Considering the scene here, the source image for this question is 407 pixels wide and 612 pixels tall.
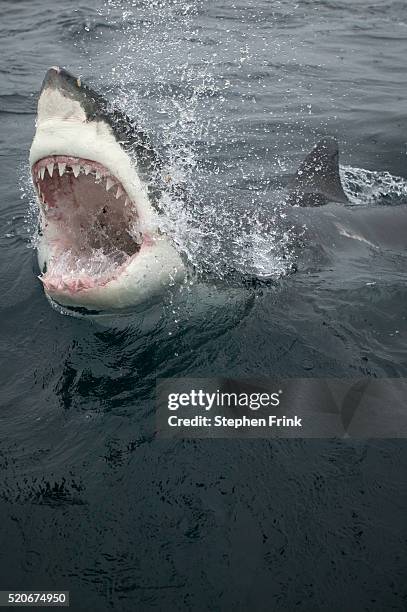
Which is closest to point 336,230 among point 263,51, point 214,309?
point 214,309

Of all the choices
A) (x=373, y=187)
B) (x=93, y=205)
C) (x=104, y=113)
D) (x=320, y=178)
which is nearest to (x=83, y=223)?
(x=93, y=205)

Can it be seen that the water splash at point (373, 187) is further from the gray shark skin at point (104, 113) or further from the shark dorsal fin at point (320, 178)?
the gray shark skin at point (104, 113)

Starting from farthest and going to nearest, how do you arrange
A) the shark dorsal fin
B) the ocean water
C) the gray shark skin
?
the shark dorsal fin
the gray shark skin
the ocean water

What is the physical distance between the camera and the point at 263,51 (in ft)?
33.6

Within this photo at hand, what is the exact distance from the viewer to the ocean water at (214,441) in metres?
2.46

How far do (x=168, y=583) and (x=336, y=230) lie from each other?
2.74m

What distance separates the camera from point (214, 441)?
9.95 ft

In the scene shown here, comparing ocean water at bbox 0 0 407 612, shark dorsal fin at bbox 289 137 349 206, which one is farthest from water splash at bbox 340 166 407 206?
shark dorsal fin at bbox 289 137 349 206

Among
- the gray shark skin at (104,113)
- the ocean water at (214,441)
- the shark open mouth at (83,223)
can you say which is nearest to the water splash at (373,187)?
the ocean water at (214,441)

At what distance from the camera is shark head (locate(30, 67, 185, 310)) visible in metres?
3.06

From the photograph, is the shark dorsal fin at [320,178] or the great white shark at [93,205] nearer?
the great white shark at [93,205]

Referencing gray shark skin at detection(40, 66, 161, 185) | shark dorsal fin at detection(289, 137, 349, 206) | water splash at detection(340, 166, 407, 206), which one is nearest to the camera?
gray shark skin at detection(40, 66, 161, 185)
